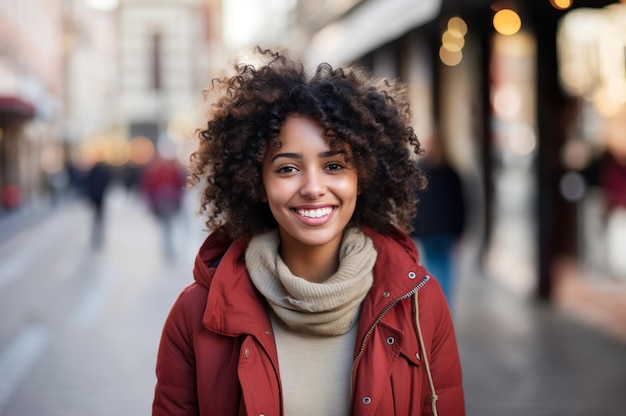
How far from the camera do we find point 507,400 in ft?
18.8

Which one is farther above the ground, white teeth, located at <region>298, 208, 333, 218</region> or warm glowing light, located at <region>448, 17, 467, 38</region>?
warm glowing light, located at <region>448, 17, 467, 38</region>

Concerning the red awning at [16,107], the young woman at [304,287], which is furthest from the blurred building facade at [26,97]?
the young woman at [304,287]

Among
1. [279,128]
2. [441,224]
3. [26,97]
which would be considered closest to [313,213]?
[279,128]

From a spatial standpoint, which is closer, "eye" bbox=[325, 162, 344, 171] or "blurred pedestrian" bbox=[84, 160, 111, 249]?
"eye" bbox=[325, 162, 344, 171]

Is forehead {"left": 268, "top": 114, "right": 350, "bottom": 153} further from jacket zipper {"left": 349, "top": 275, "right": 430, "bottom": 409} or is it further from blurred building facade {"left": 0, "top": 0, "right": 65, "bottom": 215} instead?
blurred building facade {"left": 0, "top": 0, "right": 65, "bottom": 215}

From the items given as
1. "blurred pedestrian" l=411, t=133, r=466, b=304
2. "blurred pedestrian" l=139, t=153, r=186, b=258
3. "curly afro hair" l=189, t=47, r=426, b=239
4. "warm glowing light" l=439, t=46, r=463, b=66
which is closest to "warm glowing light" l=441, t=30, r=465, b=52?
"warm glowing light" l=439, t=46, r=463, b=66

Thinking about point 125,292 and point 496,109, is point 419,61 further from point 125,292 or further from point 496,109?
point 125,292

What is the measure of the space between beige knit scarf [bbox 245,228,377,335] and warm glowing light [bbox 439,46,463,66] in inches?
425

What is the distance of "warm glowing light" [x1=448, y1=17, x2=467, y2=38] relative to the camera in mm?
9766

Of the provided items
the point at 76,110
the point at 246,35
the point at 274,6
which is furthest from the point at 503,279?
the point at 246,35

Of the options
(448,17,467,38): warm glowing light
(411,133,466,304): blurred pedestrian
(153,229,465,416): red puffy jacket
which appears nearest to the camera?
(153,229,465,416): red puffy jacket

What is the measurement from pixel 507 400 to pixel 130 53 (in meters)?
63.2

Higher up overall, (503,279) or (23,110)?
(23,110)

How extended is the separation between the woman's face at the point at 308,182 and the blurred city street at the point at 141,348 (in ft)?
6.74
